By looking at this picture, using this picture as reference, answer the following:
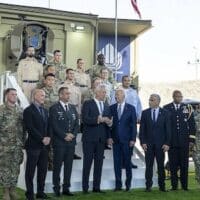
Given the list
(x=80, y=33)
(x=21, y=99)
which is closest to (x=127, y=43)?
(x=80, y=33)

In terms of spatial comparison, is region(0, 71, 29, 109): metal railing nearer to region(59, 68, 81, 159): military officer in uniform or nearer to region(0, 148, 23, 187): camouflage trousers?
region(59, 68, 81, 159): military officer in uniform

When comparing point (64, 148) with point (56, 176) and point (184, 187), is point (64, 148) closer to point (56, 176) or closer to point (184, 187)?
point (56, 176)

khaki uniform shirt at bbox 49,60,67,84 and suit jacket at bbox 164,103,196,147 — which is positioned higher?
khaki uniform shirt at bbox 49,60,67,84

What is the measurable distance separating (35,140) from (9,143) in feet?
1.40

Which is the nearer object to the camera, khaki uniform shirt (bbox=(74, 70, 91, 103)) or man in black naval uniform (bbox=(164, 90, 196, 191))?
man in black naval uniform (bbox=(164, 90, 196, 191))

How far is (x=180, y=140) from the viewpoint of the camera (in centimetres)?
926

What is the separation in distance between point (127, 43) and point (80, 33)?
404cm

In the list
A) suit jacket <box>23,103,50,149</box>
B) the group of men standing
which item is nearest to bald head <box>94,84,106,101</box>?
the group of men standing

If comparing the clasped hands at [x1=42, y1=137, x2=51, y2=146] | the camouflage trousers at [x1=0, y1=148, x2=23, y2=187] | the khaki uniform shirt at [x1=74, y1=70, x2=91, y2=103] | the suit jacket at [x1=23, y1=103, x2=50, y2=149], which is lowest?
the camouflage trousers at [x1=0, y1=148, x2=23, y2=187]

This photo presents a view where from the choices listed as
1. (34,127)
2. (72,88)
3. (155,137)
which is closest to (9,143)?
(34,127)

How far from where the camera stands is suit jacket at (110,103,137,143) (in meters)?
9.02

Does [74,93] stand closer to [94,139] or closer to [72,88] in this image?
[72,88]

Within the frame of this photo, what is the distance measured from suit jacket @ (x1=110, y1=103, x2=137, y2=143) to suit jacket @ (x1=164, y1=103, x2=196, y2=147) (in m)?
0.76

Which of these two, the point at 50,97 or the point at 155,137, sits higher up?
the point at 50,97
